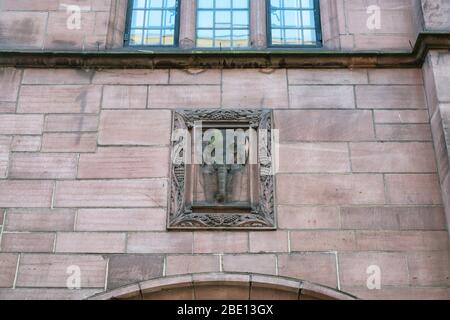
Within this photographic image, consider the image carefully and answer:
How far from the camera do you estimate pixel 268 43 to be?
8914mm

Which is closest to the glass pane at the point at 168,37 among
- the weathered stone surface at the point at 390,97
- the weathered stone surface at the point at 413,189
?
the weathered stone surface at the point at 390,97

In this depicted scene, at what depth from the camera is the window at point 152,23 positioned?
903 centimetres

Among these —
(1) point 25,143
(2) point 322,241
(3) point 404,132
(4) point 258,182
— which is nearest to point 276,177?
(4) point 258,182

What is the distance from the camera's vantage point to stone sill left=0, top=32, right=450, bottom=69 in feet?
27.1

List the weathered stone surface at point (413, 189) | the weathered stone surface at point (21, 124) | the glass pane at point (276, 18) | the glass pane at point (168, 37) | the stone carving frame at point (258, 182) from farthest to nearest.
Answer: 1. the glass pane at point (276, 18)
2. the glass pane at point (168, 37)
3. the weathered stone surface at point (21, 124)
4. the weathered stone surface at point (413, 189)
5. the stone carving frame at point (258, 182)

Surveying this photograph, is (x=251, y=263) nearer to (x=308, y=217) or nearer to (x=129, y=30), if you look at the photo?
(x=308, y=217)

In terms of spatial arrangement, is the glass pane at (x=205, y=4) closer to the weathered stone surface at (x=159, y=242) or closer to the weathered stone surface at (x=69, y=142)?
the weathered stone surface at (x=69, y=142)

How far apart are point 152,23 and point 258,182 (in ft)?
10.2

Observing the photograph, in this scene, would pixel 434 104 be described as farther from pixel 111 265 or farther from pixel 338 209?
pixel 111 265

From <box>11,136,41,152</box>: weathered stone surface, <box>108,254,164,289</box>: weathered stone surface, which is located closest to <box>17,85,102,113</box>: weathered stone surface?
<box>11,136,41,152</box>: weathered stone surface

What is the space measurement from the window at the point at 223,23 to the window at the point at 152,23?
0.37 m

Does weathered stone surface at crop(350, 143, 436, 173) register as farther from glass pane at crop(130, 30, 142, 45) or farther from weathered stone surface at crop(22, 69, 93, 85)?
weathered stone surface at crop(22, 69, 93, 85)

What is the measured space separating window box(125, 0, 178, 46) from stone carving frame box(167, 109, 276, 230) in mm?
1572
